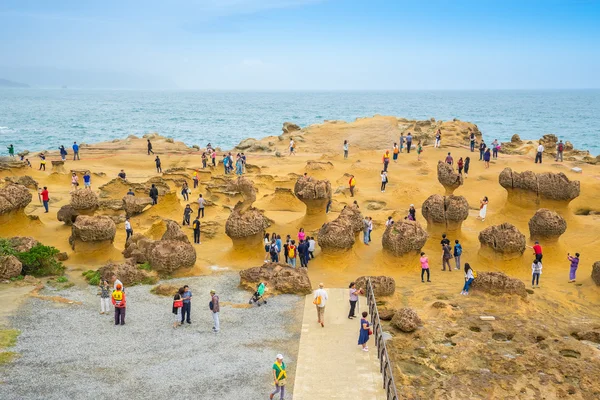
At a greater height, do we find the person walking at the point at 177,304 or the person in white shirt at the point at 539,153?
the person in white shirt at the point at 539,153

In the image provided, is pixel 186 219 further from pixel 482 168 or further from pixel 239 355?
pixel 482 168

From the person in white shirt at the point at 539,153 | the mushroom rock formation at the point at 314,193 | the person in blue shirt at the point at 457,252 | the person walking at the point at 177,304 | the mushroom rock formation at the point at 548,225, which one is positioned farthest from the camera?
the person in white shirt at the point at 539,153

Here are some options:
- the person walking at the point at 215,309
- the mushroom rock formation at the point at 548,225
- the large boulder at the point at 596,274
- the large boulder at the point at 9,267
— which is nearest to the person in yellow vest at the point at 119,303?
the person walking at the point at 215,309

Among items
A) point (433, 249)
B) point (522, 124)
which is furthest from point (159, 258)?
point (522, 124)

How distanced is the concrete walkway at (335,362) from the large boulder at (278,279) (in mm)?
1679

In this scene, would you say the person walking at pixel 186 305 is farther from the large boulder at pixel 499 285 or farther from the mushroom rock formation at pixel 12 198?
the mushroom rock formation at pixel 12 198

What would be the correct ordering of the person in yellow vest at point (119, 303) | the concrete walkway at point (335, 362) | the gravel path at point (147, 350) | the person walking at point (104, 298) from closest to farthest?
the concrete walkway at point (335, 362) → the gravel path at point (147, 350) → the person in yellow vest at point (119, 303) → the person walking at point (104, 298)

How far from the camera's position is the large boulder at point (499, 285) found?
18.8 m

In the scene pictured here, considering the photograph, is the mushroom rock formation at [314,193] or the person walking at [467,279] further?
the mushroom rock formation at [314,193]

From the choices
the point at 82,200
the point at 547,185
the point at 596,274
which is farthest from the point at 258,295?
the point at 547,185

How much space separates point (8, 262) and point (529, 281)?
18770 millimetres

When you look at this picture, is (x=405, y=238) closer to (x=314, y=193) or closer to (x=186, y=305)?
(x=314, y=193)

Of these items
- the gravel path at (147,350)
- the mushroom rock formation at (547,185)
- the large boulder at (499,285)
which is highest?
the mushroom rock formation at (547,185)

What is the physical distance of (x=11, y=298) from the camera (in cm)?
1805
